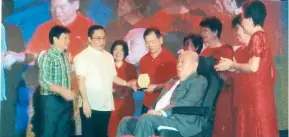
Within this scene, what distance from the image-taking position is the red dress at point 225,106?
2434mm

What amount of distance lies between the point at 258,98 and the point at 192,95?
0.37 m

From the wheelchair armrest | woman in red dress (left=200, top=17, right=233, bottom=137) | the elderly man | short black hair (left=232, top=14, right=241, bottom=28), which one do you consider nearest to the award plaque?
the elderly man

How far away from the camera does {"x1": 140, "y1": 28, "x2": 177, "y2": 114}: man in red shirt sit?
246 cm

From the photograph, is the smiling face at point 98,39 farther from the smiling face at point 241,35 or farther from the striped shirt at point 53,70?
the smiling face at point 241,35

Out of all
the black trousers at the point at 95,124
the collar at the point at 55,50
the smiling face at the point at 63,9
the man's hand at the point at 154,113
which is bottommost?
the black trousers at the point at 95,124

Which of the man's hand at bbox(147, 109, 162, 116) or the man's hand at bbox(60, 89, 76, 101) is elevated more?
the man's hand at bbox(60, 89, 76, 101)

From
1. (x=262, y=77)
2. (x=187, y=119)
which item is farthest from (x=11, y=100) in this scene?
(x=262, y=77)

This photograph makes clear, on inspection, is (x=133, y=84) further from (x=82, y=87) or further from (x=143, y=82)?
(x=82, y=87)

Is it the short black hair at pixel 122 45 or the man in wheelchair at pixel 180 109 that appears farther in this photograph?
the short black hair at pixel 122 45

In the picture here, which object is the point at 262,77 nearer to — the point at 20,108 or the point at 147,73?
the point at 147,73

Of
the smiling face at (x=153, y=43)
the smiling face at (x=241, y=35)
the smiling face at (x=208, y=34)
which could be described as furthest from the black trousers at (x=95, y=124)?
the smiling face at (x=241, y=35)

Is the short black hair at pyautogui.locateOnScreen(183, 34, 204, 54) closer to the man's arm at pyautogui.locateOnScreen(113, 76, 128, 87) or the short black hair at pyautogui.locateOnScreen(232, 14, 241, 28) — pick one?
the short black hair at pyautogui.locateOnScreen(232, 14, 241, 28)

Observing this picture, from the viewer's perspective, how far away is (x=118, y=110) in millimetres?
2480

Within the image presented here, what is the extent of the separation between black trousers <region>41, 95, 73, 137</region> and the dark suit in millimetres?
297
